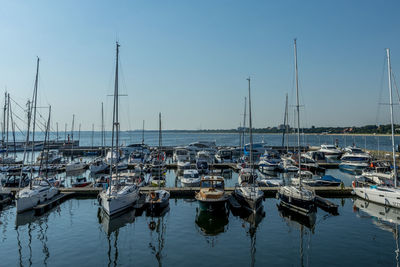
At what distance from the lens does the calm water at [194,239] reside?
18.8 m

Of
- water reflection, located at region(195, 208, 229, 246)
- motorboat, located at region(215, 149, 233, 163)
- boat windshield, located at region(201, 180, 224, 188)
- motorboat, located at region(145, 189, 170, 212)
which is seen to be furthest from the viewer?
motorboat, located at region(215, 149, 233, 163)

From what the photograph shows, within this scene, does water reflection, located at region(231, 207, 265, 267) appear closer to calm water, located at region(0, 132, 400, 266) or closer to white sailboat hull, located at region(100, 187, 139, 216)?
calm water, located at region(0, 132, 400, 266)

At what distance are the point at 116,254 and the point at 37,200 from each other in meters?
15.2

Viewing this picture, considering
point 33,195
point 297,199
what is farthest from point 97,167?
point 297,199

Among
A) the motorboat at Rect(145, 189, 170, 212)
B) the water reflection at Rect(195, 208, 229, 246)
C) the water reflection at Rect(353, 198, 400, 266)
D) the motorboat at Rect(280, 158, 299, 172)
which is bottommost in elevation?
the water reflection at Rect(195, 208, 229, 246)

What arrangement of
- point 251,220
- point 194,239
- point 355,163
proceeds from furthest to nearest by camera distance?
point 355,163 → point 251,220 → point 194,239

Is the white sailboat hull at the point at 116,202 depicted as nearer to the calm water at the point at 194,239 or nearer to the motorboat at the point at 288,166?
the calm water at the point at 194,239

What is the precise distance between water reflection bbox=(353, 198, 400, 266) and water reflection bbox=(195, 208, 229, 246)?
1327cm

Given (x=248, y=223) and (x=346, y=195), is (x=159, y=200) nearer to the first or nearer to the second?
(x=248, y=223)

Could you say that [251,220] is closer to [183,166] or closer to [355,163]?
[183,166]

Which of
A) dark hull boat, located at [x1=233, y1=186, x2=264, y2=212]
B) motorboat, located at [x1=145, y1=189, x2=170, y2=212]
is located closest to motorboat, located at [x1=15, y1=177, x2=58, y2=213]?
motorboat, located at [x1=145, y1=189, x2=170, y2=212]

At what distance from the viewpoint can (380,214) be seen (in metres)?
27.8

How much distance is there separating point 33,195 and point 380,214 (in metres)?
35.3

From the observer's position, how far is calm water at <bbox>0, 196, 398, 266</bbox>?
18828 millimetres
